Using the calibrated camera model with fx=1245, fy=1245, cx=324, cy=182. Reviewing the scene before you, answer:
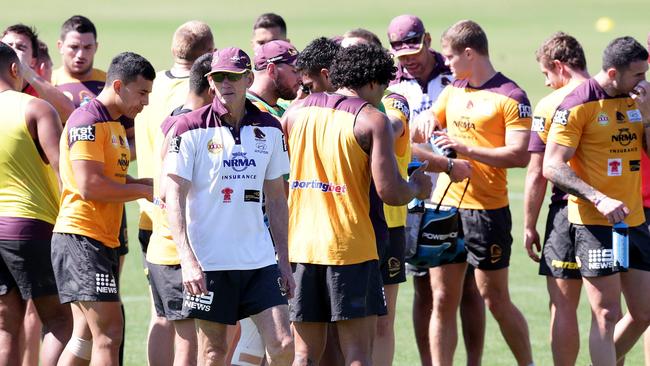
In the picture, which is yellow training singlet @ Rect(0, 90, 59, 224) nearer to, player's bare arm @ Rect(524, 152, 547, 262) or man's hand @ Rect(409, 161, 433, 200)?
man's hand @ Rect(409, 161, 433, 200)

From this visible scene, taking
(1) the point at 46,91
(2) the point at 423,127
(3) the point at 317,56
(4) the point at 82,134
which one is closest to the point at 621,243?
(2) the point at 423,127

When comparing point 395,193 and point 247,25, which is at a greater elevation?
point 247,25

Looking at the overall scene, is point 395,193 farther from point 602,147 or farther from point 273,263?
point 602,147

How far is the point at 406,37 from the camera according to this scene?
9.54 m

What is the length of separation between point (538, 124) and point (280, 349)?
2.82 m

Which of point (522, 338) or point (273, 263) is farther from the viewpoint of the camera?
point (522, 338)

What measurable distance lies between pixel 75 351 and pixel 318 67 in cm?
233

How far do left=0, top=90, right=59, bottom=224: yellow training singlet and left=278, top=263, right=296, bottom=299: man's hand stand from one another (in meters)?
1.92

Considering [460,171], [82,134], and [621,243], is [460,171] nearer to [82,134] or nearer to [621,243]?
[621,243]

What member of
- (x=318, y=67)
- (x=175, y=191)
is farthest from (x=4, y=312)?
(x=318, y=67)

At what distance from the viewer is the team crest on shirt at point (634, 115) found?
8.29 metres

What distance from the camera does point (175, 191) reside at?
6684mm

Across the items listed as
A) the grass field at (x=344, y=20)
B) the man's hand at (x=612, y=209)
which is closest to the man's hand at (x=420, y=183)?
the man's hand at (x=612, y=209)

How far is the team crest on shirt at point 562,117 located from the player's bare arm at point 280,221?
2.13 metres
